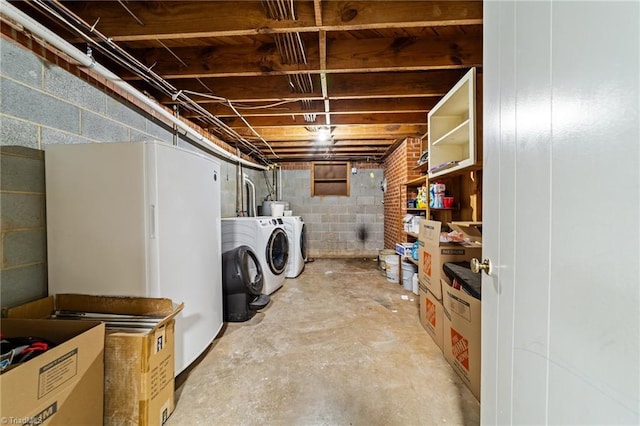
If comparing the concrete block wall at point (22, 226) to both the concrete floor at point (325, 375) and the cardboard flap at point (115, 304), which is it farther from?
the concrete floor at point (325, 375)

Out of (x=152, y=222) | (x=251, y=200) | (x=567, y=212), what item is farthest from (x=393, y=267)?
(x=567, y=212)

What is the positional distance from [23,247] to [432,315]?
2.70m

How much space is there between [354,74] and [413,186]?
A: 6.46ft

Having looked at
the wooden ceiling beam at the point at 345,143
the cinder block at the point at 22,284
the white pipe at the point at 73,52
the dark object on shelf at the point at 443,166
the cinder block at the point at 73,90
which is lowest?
the cinder block at the point at 22,284

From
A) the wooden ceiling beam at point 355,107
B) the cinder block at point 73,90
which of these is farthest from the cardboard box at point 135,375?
the wooden ceiling beam at point 355,107

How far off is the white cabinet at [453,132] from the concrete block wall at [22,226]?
277cm

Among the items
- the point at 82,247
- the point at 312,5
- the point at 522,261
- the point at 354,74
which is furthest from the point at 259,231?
the point at 522,261

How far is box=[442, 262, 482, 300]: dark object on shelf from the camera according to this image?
1457 millimetres

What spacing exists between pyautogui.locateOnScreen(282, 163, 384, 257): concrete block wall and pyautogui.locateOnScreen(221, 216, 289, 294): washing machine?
196 centimetres

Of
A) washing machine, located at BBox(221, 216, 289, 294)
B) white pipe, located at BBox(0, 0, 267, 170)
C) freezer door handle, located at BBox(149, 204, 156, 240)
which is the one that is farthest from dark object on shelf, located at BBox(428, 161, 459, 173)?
white pipe, located at BBox(0, 0, 267, 170)

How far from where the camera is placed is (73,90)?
153 cm

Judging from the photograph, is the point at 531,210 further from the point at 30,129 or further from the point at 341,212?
the point at 341,212

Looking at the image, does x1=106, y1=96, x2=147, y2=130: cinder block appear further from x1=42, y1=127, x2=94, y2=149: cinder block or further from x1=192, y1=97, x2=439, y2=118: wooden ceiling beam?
x1=192, y1=97, x2=439, y2=118: wooden ceiling beam

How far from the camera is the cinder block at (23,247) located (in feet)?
4.01
